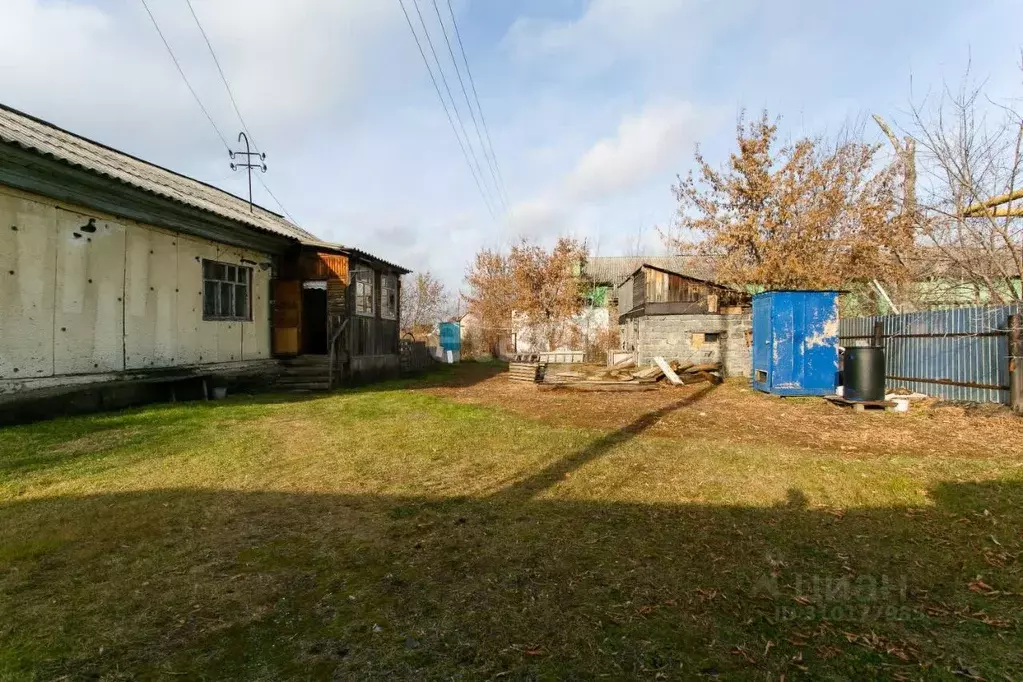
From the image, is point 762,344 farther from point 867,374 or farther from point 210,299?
point 210,299

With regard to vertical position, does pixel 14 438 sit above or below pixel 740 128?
below

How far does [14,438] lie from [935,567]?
1010cm

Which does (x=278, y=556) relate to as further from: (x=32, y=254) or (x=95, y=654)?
(x=32, y=254)

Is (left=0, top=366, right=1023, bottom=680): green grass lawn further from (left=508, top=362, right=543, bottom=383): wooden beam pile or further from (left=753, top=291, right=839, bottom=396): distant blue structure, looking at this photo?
(left=508, top=362, right=543, bottom=383): wooden beam pile

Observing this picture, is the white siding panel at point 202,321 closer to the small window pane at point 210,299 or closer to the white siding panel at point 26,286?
the small window pane at point 210,299

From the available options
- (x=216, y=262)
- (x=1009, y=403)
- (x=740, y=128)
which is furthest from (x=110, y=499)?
(x=740, y=128)

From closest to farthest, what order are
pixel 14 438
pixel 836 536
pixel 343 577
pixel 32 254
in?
pixel 343 577
pixel 836 536
pixel 14 438
pixel 32 254

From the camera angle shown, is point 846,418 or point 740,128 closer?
point 846,418

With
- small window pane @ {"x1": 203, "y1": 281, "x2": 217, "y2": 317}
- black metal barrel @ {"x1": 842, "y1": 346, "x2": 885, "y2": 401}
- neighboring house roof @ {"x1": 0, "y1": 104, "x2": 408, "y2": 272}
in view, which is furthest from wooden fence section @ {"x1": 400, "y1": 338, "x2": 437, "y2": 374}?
black metal barrel @ {"x1": 842, "y1": 346, "x2": 885, "y2": 401}

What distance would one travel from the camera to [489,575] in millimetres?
3188

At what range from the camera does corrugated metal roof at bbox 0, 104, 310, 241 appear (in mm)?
8354

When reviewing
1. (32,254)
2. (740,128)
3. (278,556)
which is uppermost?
(740,128)

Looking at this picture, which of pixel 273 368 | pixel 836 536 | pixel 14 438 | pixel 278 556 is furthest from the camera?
pixel 273 368

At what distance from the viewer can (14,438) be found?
6719mm
